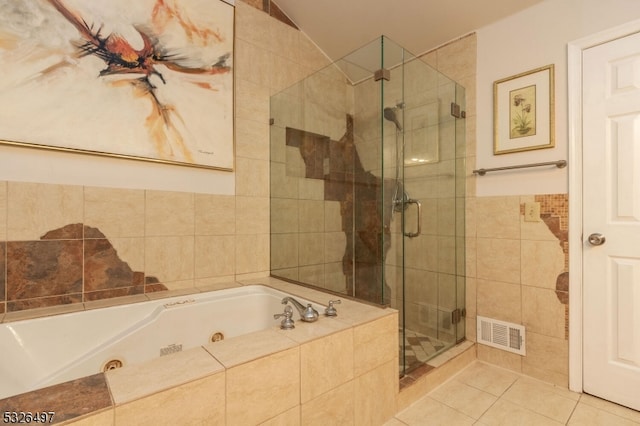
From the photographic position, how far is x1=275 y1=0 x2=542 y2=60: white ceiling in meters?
2.00

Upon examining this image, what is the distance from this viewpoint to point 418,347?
185cm

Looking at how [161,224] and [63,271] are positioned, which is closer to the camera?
[63,271]

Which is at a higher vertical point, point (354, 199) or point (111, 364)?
point (354, 199)

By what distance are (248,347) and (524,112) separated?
2.03m

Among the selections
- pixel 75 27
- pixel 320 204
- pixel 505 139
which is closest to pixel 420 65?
pixel 505 139

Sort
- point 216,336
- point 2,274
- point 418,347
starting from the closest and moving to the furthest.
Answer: point 2,274, point 216,336, point 418,347

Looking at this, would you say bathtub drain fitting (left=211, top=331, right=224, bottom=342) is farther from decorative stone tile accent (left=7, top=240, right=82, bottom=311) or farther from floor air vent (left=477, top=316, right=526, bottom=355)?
floor air vent (left=477, top=316, right=526, bottom=355)

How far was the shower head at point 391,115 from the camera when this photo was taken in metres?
1.73

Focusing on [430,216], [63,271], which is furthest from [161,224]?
[430,216]

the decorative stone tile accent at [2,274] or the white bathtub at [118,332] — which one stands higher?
the decorative stone tile accent at [2,274]

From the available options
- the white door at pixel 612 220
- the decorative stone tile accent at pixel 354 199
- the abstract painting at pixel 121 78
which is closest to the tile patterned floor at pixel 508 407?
the white door at pixel 612 220

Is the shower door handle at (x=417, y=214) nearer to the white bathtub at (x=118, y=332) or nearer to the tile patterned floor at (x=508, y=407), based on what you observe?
the white bathtub at (x=118, y=332)

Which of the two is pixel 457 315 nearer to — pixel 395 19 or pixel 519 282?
pixel 519 282

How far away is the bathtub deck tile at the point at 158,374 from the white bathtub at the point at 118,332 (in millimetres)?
453
